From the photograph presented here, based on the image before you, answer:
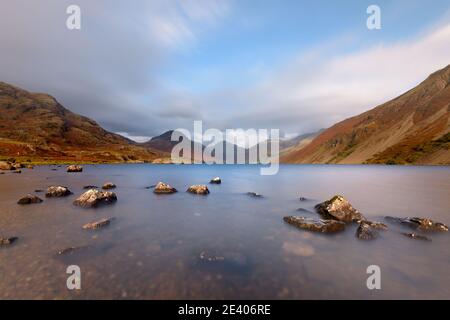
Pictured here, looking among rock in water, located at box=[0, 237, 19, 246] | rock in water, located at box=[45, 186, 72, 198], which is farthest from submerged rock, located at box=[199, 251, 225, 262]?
rock in water, located at box=[45, 186, 72, 198]

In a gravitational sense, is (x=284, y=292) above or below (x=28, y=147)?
below

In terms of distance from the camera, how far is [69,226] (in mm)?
15734

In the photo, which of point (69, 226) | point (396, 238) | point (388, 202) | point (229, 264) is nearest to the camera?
point (229, 264)

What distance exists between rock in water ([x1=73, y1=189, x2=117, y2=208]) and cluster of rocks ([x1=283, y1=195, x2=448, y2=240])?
19109mm

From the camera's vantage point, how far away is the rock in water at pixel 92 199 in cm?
2208

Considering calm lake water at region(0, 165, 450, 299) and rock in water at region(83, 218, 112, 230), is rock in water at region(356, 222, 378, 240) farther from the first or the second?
rock in water at region(83, 218, 112, 230)

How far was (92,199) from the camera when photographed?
2250 centimetres

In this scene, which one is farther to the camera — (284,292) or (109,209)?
(109,209)

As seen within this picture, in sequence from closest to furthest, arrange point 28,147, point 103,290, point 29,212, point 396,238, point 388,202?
point 103,290
point 396,238
point 29,212
point 388,202
point 28,147

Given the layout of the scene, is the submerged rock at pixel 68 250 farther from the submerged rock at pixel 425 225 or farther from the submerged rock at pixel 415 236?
the submerged rock at pixel 425 225

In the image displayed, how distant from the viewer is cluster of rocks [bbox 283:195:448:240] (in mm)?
14705

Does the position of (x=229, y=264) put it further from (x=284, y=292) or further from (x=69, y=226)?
(x=69, y=226)
